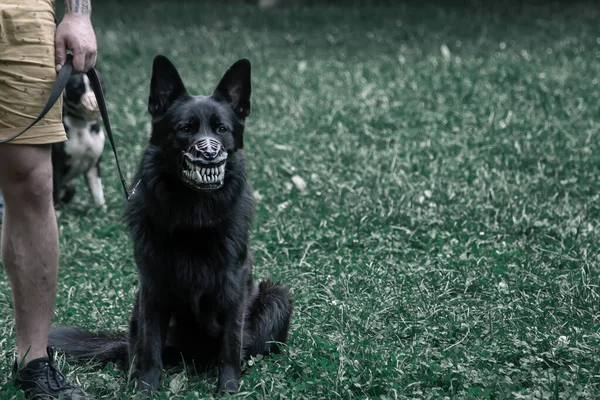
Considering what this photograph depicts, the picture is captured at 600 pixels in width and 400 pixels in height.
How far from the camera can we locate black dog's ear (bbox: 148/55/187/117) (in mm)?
3217

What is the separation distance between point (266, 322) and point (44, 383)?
940 millimetres

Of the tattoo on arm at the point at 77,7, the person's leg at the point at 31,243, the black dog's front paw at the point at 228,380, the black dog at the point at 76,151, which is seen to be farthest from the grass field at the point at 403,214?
the tattoo on arm at the point at 77,7

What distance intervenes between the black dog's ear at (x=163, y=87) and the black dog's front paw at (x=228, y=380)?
1.04 meters

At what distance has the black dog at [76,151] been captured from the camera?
602 cm

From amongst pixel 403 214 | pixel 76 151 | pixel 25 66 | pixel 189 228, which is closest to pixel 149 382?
pixel 189 228

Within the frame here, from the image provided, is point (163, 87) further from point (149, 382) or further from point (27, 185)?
point (149, 382)

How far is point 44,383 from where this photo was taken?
3016 millimetres

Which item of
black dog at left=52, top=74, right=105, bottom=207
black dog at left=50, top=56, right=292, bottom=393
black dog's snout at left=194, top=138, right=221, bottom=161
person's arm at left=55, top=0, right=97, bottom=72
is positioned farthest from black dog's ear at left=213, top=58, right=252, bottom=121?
black dog at left=52, top=74, right=105, bottom=207

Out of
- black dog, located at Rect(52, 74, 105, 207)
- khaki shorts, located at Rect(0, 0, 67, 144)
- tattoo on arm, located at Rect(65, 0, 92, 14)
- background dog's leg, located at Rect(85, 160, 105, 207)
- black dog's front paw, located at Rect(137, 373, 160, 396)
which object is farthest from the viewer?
background dog's leg, located at Rect(85, 160, 105, 207)

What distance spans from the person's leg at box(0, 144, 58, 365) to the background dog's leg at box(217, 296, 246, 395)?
2.20 ft

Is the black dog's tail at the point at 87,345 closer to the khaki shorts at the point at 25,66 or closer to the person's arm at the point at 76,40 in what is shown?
the khaki shorts at the point at 25,66

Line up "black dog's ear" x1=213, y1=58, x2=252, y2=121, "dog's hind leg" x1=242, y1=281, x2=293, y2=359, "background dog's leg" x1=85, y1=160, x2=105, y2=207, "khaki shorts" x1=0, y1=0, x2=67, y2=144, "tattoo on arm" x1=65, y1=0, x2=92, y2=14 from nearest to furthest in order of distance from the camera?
"khaki shorts" x1=0, y1=0, x2=67, y2=144 → "tattoo on arm" x1=65, y1=0, x2=92, y2=14 → "black dog's ear" x1=213, y1=58, x2=252, y2=121 → "dog's hind leg" x1=242, y1=281, x2=293, y2=359 → "background dog's leg" x1=85, y1=160, x2=105, y2=207

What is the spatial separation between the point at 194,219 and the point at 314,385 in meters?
0.77

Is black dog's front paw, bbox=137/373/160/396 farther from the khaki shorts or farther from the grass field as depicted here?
the khaki shorts
